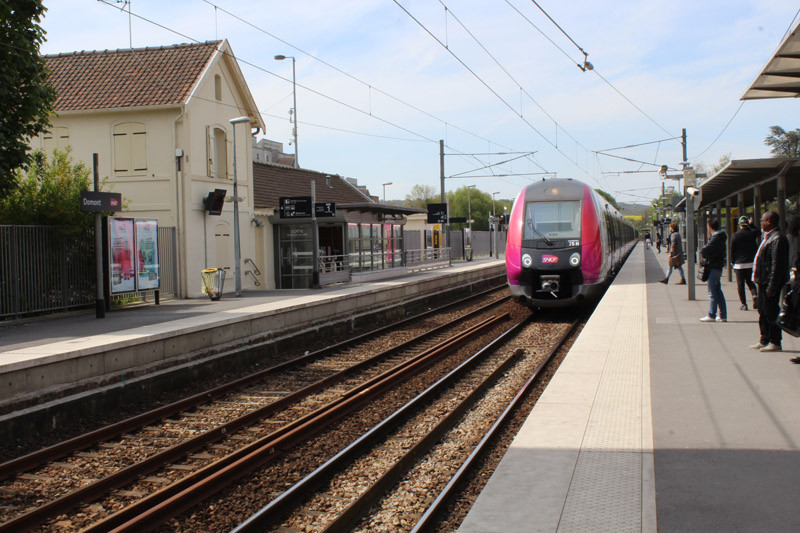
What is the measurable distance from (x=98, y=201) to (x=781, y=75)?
1183 cm

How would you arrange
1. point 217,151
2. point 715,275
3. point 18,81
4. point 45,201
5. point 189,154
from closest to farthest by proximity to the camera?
point 715,275, point 18,81, point 45,201, point 189,154, point 217,151

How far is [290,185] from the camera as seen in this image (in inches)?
1167

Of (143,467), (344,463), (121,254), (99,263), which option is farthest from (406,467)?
(121,254)

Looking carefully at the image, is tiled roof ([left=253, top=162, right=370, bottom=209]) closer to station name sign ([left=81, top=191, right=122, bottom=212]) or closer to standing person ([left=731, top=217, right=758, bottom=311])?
station name sign ([left=81, top=191, right=122, bottom=212])

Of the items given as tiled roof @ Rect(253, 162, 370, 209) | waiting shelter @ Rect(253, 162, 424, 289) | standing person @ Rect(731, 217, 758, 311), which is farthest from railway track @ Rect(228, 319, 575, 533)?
tiled roof @ Rect(253, 162, 370, 209)

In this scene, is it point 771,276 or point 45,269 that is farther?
point 45,269

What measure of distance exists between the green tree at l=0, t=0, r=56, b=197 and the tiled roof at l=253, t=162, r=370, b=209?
11.6 meters

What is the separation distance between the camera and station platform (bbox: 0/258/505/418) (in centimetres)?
835

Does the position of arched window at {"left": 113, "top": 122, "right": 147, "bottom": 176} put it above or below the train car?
above

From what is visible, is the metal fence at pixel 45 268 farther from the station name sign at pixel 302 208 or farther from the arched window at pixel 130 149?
the station name sign at pixel 302 208

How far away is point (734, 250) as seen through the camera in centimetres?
1122

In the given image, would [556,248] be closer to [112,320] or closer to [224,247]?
[112,320]

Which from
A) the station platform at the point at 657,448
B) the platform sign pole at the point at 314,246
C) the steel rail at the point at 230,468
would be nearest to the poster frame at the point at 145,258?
the platform sign pole at the point at 314,246

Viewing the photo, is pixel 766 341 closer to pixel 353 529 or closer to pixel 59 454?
pixel 353 529
